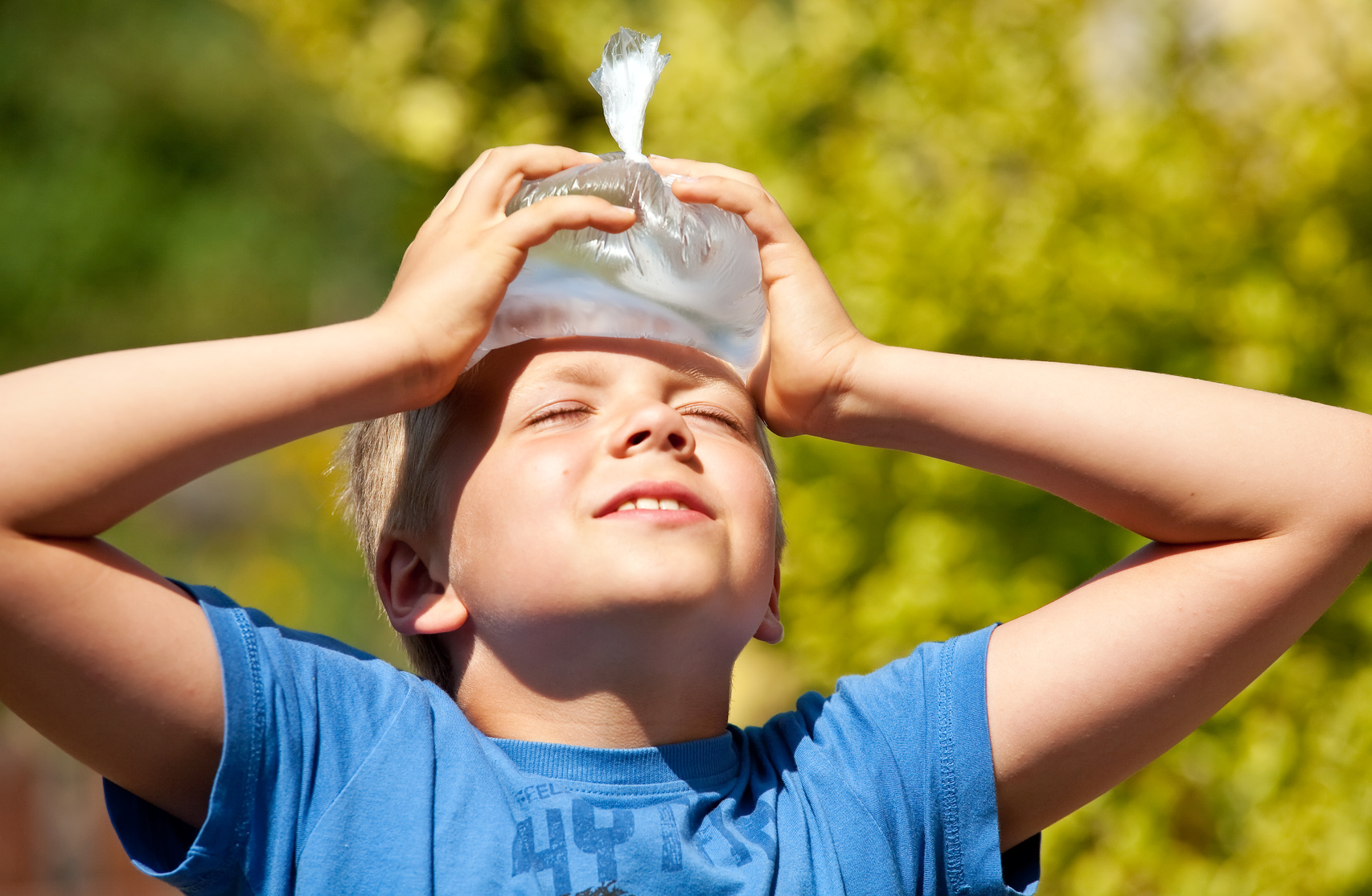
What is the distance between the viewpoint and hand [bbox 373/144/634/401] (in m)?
1.69

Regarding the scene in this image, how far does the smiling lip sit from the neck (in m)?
0.16

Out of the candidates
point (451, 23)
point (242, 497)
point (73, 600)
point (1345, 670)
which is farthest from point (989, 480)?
point (242, 497)

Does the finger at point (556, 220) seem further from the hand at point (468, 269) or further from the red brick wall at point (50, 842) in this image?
the red brick wall at point (50, 842)

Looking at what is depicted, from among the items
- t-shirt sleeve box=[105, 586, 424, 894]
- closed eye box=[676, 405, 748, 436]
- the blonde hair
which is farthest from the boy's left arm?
t-shirt sleeve box=[105, 586, 424, 894]

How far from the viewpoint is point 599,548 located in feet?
5.41

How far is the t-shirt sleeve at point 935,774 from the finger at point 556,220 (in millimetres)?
792

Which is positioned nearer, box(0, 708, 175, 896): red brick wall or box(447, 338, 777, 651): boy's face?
box(447, 338, 777, 651): boy's face

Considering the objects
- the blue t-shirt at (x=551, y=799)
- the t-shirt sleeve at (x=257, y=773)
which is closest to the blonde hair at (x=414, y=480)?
the blue t-shirt at (x=551, y=799)

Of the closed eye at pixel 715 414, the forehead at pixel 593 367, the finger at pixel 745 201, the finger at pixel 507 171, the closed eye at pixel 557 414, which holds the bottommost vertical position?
the closed eye at pixel 557 414

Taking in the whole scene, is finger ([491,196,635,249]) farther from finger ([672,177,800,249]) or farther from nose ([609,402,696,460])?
nose ([609,402,696,460])

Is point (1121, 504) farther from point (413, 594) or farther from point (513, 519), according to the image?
point (413, 594)

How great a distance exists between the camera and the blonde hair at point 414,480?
1.90m

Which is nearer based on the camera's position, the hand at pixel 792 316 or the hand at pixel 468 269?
the hand at pixel 468 269

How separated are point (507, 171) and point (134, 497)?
0.70m
